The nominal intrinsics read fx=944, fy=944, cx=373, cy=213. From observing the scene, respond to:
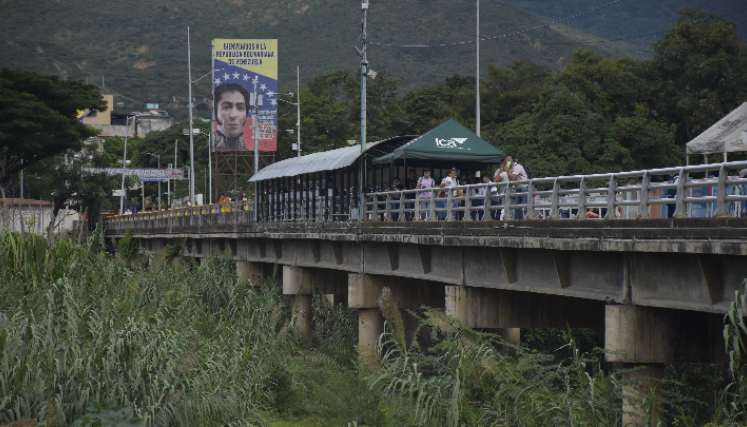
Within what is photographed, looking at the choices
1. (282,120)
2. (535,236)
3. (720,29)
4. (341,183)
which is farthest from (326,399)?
(282,120)

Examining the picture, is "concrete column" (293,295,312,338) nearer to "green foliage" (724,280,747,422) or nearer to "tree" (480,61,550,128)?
"green foliage" (724,280,747,422)

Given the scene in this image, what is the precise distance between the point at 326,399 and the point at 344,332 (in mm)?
9563

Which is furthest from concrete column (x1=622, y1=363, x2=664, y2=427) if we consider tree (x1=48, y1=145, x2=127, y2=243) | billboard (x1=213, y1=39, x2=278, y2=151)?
billboard (x1=213, y1=39, x2=278, y2=151)

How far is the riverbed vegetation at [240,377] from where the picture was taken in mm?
12414

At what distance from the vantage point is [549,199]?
2055 centimetres

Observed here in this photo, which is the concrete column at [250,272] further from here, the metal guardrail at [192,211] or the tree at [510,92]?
the tree at [510,92]

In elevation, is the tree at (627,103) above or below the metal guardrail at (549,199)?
above

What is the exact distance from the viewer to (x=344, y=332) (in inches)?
1048

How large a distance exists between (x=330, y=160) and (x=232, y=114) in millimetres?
35570

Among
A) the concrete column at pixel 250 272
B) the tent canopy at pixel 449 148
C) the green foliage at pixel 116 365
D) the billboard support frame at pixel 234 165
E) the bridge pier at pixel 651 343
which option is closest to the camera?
the bridge pier at pixel 651 343

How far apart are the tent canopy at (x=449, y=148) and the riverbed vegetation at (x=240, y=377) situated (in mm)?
6221

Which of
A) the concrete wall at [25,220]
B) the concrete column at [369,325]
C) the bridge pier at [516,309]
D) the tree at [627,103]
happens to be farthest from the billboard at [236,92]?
the bridge pier at [516,309]

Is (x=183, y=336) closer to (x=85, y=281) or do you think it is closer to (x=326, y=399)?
(x=326, y=399)

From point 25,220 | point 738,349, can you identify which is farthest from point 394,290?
point 25,220
